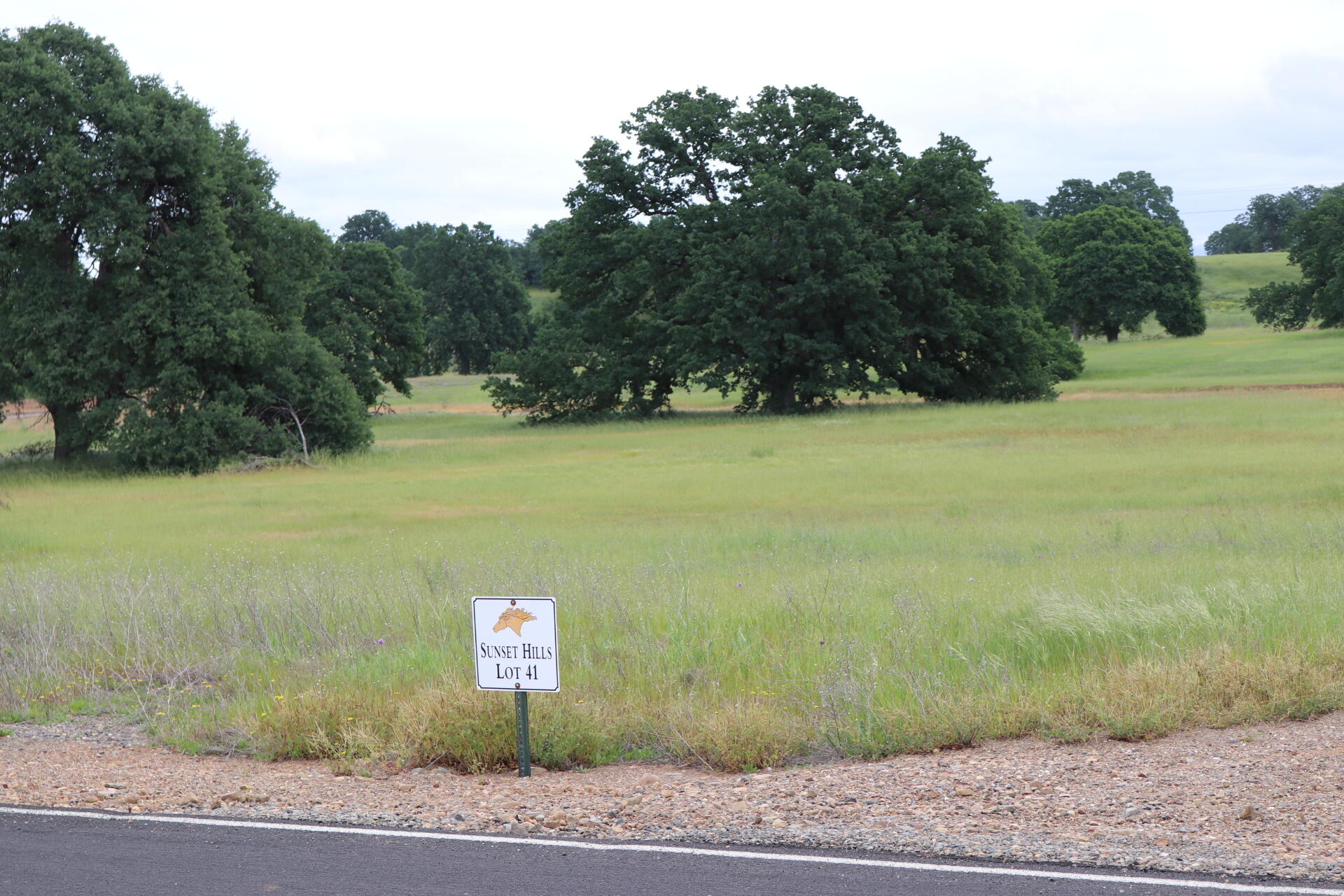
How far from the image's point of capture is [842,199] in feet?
157

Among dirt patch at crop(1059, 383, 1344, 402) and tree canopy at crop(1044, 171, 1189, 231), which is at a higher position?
tree canopy at crop(1044, 171, 1189, 231)

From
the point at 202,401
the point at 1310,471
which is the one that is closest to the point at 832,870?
the point at 1310,471

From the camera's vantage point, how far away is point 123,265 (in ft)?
115

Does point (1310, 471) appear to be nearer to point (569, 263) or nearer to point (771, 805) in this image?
point (771, 805)

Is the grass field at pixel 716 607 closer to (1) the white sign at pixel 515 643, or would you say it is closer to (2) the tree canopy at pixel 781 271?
(1) the white sign at pixel 515 643

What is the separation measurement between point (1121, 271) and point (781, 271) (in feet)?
144

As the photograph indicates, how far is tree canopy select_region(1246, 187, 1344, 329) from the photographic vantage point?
3103 inches

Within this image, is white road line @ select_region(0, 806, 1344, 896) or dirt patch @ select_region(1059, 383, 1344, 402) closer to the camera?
white road line @ select_region(0, 806, 1344, 896)

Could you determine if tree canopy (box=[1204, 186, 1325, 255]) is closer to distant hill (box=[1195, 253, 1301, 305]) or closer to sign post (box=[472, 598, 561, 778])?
distant hill (box=[1195, 253, 1301, 305])

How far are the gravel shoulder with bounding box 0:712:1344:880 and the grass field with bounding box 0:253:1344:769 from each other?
363 mm

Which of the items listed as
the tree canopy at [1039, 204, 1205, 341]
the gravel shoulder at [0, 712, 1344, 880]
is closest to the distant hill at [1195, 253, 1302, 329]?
the tree canopy at [1039, 204, 1205, 341]

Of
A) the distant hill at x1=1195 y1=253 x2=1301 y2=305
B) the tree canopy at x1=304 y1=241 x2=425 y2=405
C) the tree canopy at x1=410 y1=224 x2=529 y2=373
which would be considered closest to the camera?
the tree canopy at x1=304 y1=241 x2=425 y2=405

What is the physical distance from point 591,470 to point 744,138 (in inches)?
989

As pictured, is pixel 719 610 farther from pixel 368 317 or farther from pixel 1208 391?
pixel 368 317
